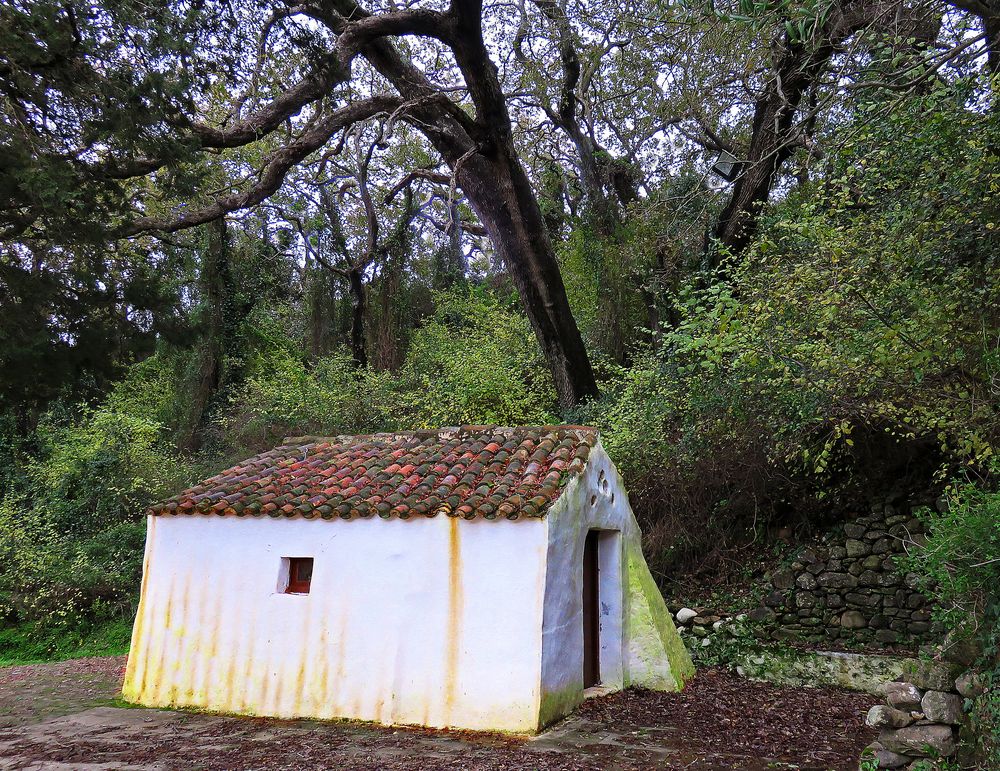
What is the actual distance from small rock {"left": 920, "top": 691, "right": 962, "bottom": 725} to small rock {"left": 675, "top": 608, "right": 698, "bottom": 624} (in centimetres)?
535

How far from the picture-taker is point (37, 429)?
1925 centimetres

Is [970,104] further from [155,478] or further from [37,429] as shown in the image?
[37,429]

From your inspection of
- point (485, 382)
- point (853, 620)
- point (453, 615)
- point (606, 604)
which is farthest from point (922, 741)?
point (485, 382)

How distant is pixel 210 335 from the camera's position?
64.3 feet

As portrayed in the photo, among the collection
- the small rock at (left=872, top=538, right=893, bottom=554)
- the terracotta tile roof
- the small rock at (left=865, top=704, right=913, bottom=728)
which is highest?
the terracotta tile roof

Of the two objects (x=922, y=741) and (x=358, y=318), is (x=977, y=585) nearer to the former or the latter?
(x=922, y=741)

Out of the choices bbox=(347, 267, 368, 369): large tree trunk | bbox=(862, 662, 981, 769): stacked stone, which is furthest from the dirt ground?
bbox=(347, 267, 368, 369): large tree trunk

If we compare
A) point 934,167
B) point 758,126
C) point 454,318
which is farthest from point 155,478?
point 934,167

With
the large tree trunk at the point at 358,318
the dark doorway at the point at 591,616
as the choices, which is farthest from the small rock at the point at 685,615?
the large tree trunk at the point at 358,318

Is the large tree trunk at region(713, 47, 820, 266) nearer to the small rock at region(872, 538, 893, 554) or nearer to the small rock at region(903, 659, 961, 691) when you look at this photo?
the small rock at region(872, 538, 893, 554)

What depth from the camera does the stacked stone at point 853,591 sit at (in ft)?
32.1

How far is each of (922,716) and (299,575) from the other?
6131 mm

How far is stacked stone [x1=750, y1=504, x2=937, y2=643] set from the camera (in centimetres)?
977

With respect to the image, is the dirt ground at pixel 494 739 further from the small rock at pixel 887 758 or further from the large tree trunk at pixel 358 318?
the large tree trunk at pixel 358 318
